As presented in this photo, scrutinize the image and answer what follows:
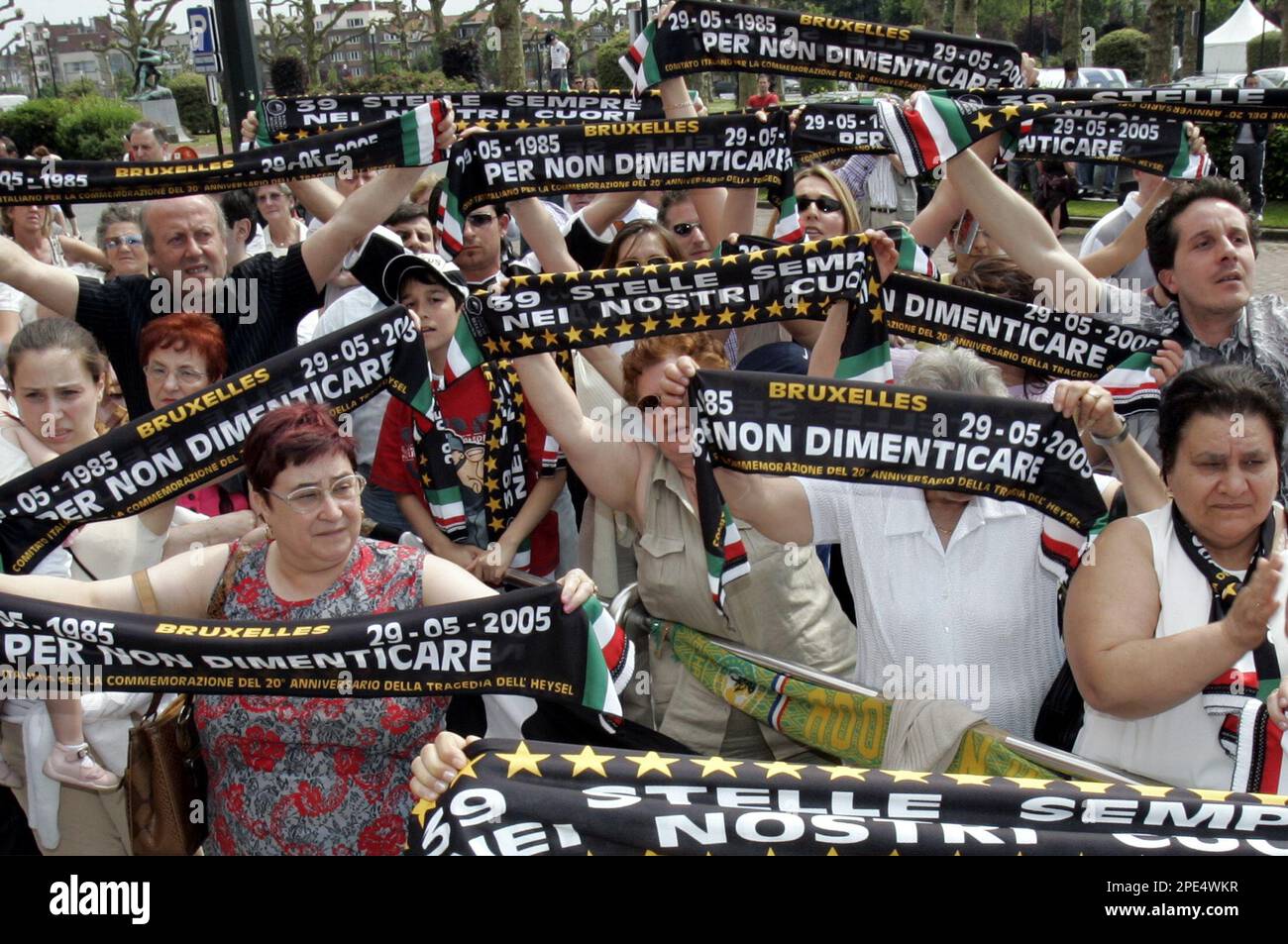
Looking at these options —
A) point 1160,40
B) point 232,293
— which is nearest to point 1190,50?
point 1160,40

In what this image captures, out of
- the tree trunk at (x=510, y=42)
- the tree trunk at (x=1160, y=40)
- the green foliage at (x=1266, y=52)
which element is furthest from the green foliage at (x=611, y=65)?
the green foliage at (x=1266, y=52)

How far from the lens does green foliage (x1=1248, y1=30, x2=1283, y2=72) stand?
162 feet

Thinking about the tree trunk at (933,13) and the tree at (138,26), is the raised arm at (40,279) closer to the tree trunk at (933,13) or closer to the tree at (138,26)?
the tree trunk at (933,13)

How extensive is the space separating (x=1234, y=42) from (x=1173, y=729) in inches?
1868

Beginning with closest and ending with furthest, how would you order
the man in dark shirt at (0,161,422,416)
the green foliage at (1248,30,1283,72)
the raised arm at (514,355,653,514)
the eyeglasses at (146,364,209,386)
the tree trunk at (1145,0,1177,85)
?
the raised arm at (514,355,653,514) < the eyeglasses at (146,364,209,386) < the man in dark shirt at (0,161,422,416) < the tree trunk at (1145,0,1177,85) < the green foliage at (1248,30,1283,72)

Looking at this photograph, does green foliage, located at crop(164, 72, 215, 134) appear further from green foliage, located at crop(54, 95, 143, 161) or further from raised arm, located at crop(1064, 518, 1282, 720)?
raised arm, located at crop(1064, 518, 1282, 720)

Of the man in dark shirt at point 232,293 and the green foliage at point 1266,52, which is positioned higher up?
the green foliage at point 1266,52

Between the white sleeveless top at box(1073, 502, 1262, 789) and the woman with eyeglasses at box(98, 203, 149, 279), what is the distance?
556 centimetres

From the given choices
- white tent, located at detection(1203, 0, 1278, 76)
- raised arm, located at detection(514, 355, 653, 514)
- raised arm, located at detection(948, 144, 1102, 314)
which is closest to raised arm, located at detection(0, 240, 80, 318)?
raised arm, located at detection(514, 355, 653, 514)

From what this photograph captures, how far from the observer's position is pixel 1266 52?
53.9 metres

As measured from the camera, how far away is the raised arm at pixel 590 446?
413 centimetres

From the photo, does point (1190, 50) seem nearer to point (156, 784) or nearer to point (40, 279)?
point (40, 279)

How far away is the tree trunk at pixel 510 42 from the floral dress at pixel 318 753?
1985cm
